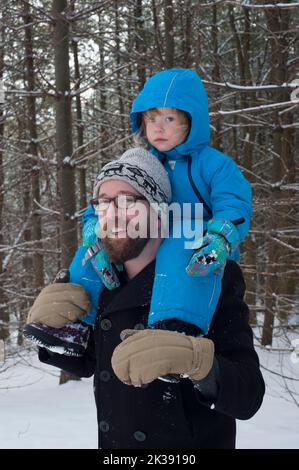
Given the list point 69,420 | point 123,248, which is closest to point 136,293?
point 123,248

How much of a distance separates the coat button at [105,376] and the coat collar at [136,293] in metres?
0.24

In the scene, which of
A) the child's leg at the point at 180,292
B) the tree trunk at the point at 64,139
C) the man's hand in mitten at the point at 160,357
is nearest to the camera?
the man's hand in mitten at the point at 160,357

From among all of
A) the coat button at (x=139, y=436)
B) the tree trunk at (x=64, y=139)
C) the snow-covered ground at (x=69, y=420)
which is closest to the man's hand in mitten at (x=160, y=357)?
the coat button at (x=139, y=436)

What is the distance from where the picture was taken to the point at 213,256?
1.72 meters

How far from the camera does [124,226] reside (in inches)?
69.8

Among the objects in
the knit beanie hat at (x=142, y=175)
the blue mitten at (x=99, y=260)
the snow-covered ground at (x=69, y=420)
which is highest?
the knit beanie hat at (x=142, y=175)

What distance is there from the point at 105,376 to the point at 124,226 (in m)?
0.62

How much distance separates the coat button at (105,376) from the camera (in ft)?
6.13

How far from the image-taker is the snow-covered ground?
16.6 feet

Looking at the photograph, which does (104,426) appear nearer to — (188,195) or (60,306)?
(60,306)

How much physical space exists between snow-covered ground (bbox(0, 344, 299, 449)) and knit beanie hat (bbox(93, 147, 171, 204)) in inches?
139

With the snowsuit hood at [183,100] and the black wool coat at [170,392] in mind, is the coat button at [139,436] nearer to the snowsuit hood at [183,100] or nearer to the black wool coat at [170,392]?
the black wool coat at [170,392]

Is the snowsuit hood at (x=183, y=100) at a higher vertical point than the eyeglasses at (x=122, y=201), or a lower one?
higher
